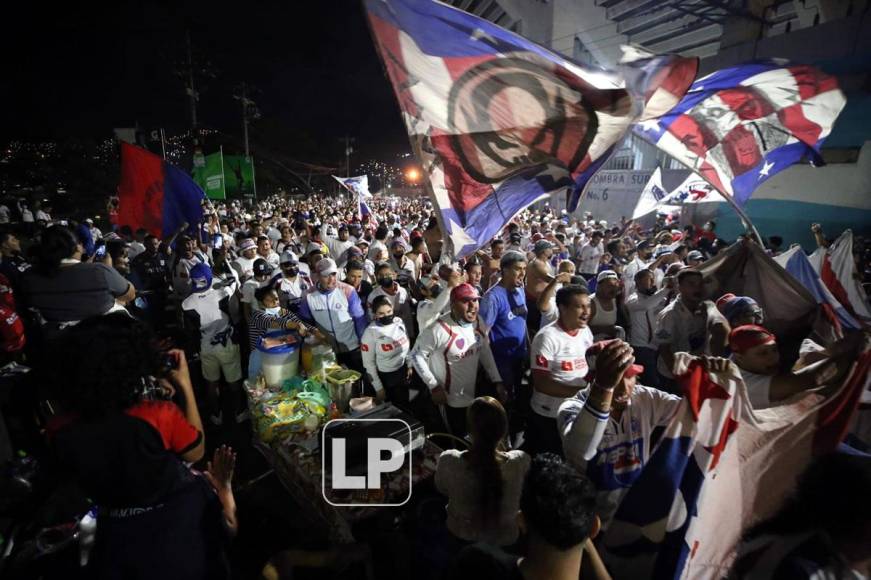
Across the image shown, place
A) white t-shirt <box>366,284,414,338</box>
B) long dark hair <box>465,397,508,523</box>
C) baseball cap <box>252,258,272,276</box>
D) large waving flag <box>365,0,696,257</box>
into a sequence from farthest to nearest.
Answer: baseball cap <box>252,258,272,276</box> → white t-shirt <box>366,284,414,338</box> → large waving flag <box>365,0,696,257</box> → long dark hair <box>465,397,508,523</box>

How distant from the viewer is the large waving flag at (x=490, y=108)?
8.27 ft

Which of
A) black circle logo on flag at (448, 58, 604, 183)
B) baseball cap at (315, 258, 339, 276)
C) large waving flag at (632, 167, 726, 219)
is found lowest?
baseball cap at (315, 258, 339, 276)

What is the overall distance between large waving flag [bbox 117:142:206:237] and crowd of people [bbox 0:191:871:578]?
1.46ft

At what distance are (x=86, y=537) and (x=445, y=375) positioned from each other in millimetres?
2618

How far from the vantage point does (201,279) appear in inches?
194

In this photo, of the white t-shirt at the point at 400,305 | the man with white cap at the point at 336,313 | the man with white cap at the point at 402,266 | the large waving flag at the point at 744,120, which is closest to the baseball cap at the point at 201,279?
the man with white cap at the point at 336,313

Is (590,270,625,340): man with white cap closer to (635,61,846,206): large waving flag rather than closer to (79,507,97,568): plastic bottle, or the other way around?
(635,61,846,206): large waving flag

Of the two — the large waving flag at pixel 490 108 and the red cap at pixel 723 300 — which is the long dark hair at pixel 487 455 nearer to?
the large waving flag at pixel 490 108

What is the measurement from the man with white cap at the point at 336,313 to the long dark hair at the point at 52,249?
227 centimetres

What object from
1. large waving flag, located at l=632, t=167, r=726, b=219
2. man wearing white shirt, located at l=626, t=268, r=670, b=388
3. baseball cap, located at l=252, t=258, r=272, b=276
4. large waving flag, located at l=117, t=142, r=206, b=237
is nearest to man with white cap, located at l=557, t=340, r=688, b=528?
man wearing white shirt, located at l=626, t=268, r=670, b=388

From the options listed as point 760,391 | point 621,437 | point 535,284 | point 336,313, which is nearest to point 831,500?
point 621,437

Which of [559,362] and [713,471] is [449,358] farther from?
[713,471]

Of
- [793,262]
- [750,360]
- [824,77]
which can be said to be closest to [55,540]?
[750,360]

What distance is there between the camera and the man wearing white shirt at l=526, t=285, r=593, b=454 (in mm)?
3332
